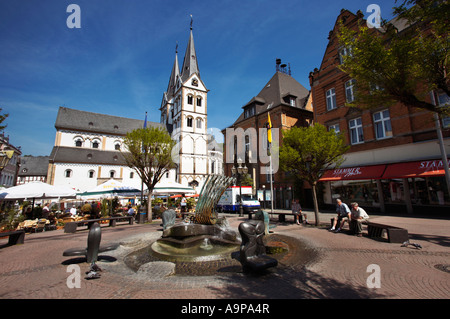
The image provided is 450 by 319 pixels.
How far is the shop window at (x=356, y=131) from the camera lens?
20.1 metres

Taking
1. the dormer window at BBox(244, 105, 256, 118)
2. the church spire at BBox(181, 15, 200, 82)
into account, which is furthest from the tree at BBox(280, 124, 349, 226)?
the church spire at BBox(181, 15, 200, 82)

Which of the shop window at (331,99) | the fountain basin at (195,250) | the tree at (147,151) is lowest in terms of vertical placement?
the fountain basin at (195,250)

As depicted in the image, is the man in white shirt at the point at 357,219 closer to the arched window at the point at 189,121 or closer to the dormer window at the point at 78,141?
the arched window at the point at 189,121

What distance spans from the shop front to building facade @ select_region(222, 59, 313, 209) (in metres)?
6.47

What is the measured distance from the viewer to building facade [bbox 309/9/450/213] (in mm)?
15117

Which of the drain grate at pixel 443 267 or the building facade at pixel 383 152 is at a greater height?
the building facade at pixel 383 152

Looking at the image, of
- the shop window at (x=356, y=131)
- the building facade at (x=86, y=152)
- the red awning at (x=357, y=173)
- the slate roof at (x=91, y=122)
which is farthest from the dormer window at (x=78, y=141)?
the shop window at (x=356, y=131)

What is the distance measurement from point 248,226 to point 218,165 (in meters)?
58.3

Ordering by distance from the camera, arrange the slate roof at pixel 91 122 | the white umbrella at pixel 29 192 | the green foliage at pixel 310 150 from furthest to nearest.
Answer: the slate roof at pixel 91 122 < the white umbrella at pixel 29 192 < the green foliage at pixel 310 150

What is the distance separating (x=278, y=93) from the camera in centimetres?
3272

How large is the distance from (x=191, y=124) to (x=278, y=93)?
29.2 meters

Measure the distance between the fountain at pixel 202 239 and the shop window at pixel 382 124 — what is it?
17174 millimetres

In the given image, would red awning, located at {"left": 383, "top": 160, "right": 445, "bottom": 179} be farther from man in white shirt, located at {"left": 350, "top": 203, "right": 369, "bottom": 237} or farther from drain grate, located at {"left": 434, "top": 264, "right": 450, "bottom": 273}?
drain grate, located at {"left": 434, "top": 264, "right": 450, "bottom": 273}

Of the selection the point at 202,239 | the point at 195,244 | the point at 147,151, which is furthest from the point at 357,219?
the point at 147,151
